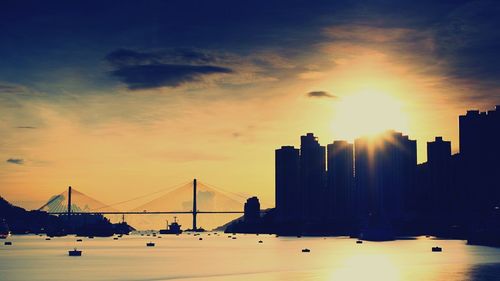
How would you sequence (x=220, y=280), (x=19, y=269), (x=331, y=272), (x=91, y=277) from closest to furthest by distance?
1. (x=220, y=280)
2. (x=91, y=277)
3. (x=331, y=272)
4. (x=19, y=269)

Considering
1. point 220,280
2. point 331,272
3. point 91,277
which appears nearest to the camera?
point 220,280

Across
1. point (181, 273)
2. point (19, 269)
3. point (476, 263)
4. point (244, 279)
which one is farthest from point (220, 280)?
point (476, 263)

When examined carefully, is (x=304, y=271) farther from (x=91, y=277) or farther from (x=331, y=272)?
(x=91, y=277)

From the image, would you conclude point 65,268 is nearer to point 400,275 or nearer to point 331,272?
point 331,272

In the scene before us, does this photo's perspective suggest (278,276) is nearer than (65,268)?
Yes

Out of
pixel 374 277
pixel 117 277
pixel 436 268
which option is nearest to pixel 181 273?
pixel 117 277

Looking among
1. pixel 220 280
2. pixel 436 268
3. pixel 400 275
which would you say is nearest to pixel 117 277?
pixel 220 280

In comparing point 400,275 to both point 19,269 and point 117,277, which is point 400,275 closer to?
point 117,277

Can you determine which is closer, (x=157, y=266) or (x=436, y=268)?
(x=436, y=268)
